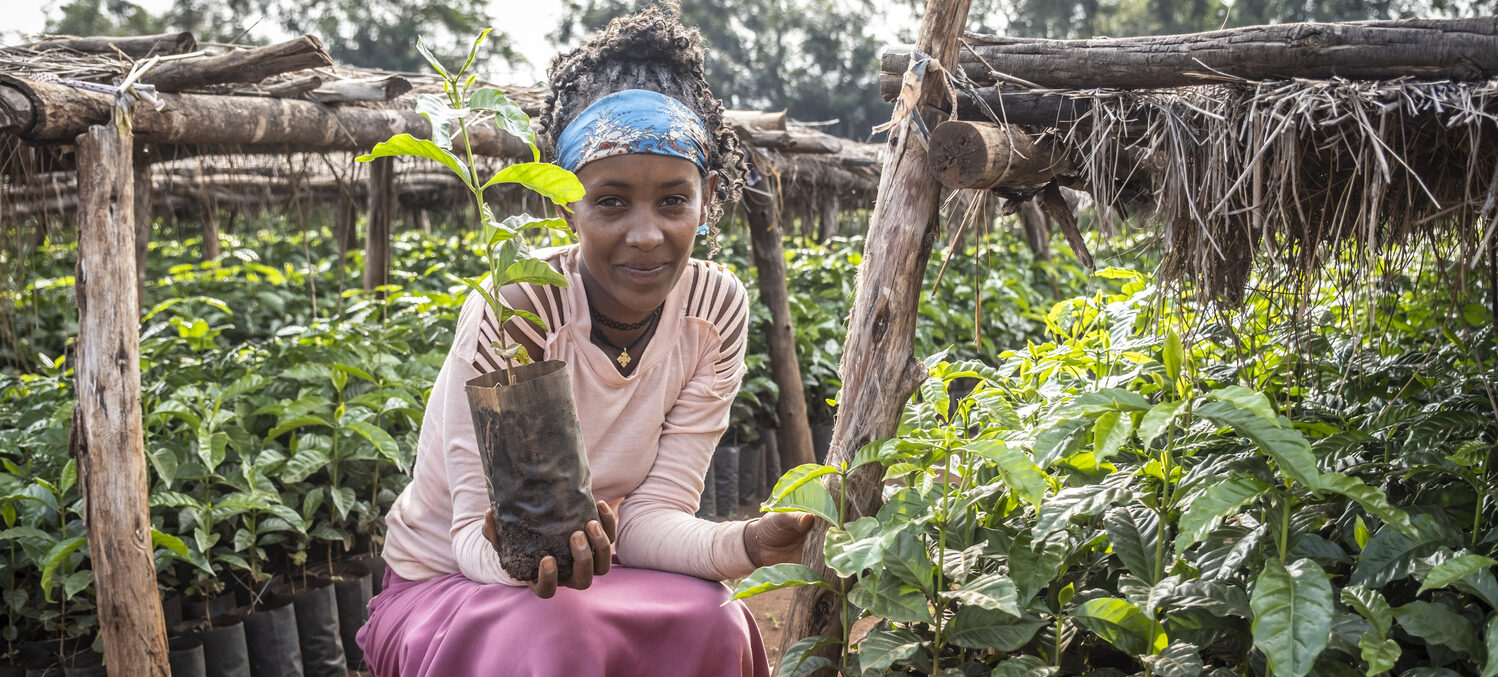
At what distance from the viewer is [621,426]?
77.0 inches

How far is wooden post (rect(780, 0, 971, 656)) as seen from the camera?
1954 mm

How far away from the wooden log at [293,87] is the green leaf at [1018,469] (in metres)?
3.29

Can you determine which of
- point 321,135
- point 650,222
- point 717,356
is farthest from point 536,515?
point 321,135

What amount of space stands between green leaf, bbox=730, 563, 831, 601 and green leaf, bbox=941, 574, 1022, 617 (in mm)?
228

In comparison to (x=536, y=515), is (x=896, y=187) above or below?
Result: above

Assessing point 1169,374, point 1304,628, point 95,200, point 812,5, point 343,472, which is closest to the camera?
point 1304,628

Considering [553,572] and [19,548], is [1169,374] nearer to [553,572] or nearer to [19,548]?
[553,572]

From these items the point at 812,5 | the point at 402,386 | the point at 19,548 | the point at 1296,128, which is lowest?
the point at 19,548

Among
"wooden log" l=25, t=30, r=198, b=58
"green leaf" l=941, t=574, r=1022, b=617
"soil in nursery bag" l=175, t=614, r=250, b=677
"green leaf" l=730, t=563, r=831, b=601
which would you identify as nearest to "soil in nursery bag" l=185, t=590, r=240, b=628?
"soil in nursery bag" l=175, t=614, r=250, b=677

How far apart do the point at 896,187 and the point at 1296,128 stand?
2.26 ft

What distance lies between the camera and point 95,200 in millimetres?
2867

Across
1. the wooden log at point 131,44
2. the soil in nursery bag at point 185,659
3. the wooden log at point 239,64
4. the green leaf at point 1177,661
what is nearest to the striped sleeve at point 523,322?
the green leaf at point 1177,661

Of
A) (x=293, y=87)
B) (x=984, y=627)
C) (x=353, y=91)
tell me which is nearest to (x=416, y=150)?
(x=984, y=627)

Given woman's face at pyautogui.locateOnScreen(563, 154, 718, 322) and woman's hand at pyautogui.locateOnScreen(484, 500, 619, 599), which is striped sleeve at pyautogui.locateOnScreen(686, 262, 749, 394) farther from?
woman's hand at pyautogui.locateOnScreen(484, 500, 619, 599)
